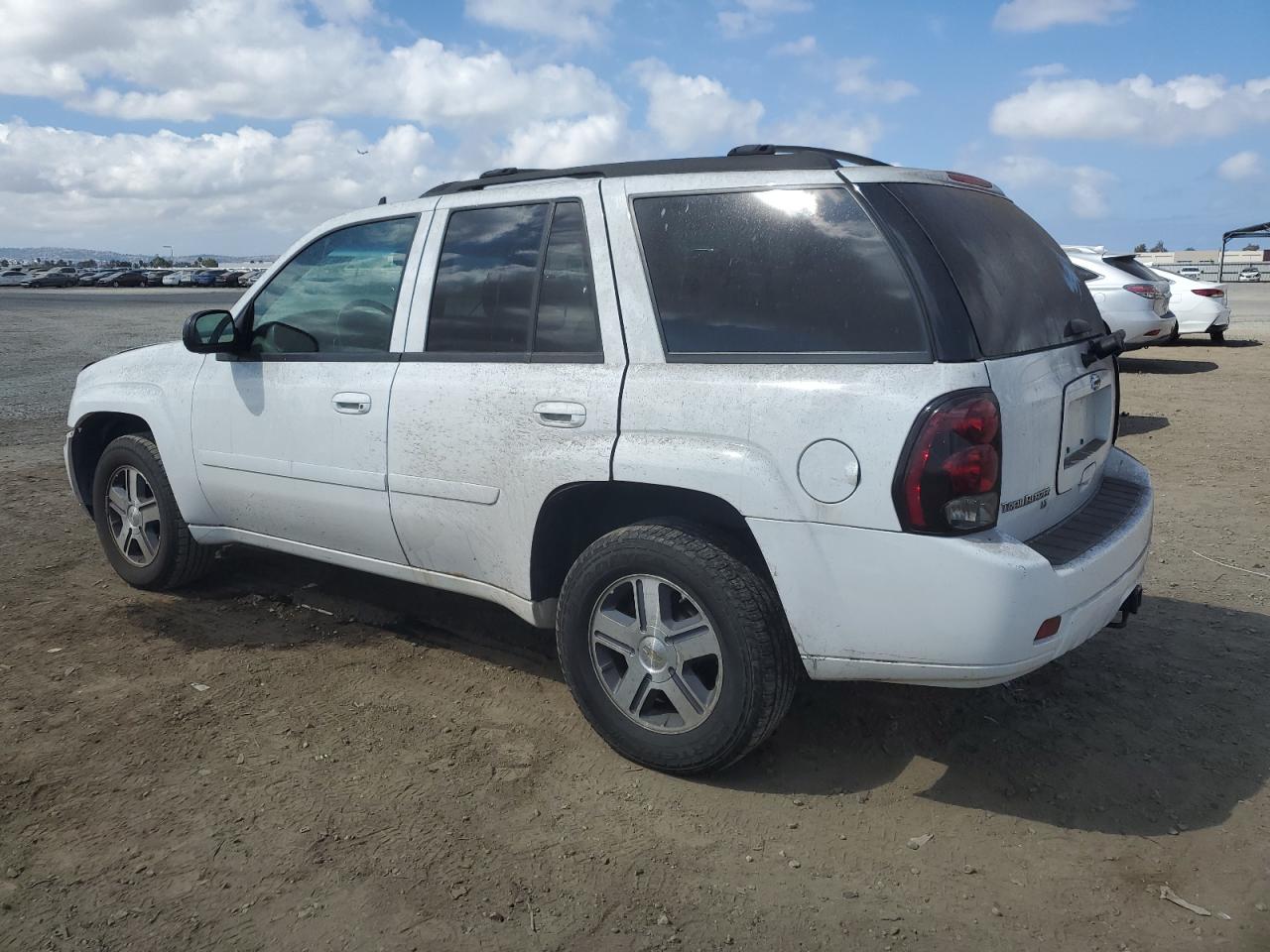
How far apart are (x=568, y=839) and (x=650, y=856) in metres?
0.25

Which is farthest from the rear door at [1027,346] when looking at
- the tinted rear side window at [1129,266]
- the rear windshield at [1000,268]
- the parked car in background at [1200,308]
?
the parked car in background at [1200,308]

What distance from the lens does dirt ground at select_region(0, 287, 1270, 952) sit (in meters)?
2.77

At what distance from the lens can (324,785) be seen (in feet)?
11.3

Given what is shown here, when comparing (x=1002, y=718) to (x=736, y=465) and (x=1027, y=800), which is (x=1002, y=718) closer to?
(x=1027, y=800)

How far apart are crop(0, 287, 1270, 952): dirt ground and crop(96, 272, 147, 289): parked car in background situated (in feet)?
236

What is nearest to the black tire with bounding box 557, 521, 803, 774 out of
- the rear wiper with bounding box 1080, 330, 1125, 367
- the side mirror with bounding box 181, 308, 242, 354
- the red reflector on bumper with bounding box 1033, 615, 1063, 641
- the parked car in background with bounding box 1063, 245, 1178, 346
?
the red reflector on bumper with bounding box 1033, 615, 1063, 641

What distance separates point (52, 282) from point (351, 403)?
75.2 metres

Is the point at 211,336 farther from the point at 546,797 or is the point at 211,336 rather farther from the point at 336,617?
the point at 546,797

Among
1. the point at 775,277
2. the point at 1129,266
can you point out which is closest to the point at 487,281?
Answer: the point at 775,277

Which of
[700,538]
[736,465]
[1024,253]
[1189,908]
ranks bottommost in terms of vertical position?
[1189,908]

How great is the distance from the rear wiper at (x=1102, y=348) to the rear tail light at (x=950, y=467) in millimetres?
798

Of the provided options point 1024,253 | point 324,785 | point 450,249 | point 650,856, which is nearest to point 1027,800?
point 650,856

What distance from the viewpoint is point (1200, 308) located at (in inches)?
661

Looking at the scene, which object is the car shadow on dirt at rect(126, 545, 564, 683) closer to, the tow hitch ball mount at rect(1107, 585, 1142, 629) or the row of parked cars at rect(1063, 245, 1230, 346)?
the tow hitch ball mount at rect(1107, 585, 1142, 629)
